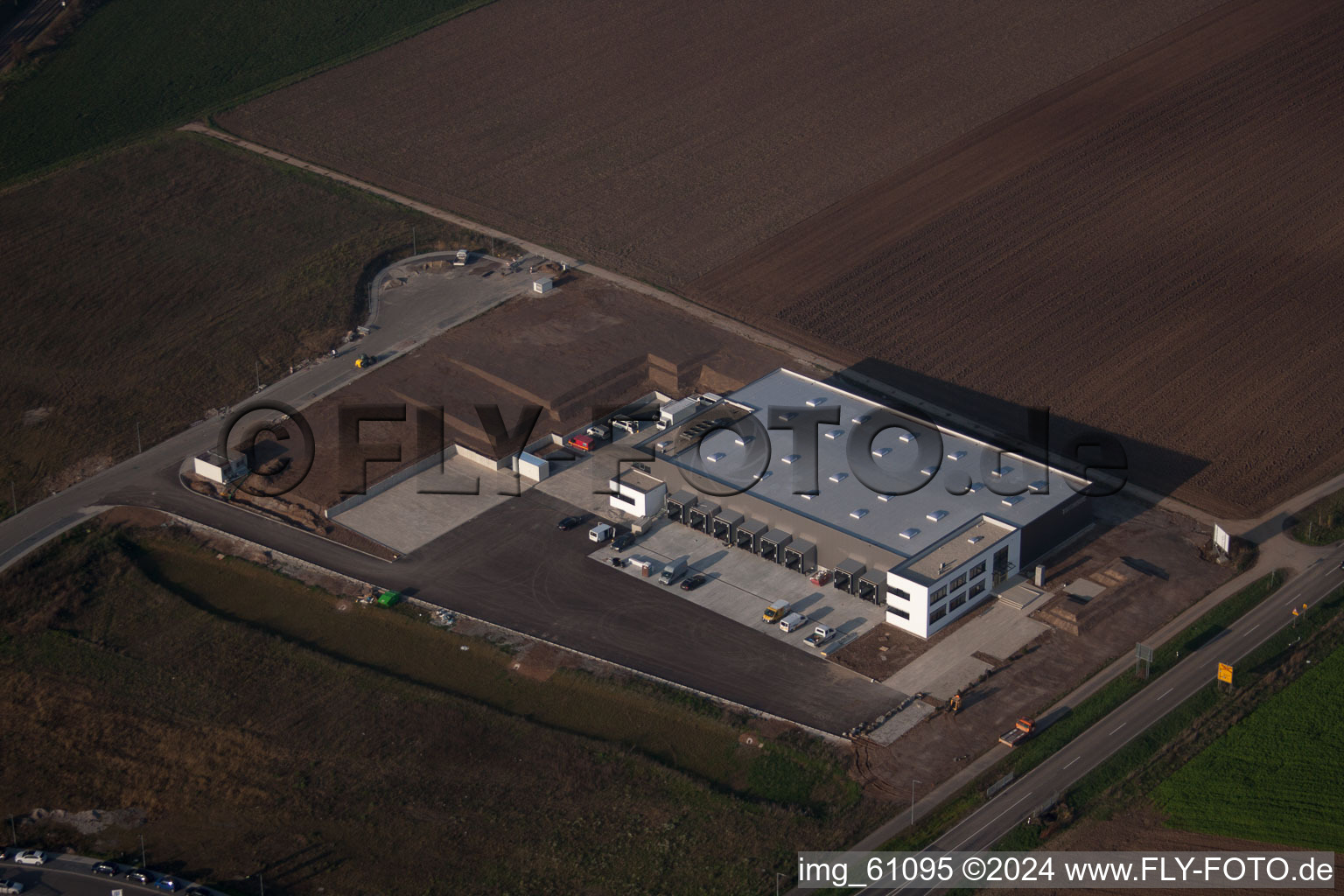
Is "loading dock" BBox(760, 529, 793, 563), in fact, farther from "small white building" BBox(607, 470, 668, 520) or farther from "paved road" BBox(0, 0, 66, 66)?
"paved road" BBox(0, 0, 66, 66)

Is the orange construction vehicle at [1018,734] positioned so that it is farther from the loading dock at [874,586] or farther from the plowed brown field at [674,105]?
the plowed brown field at [674,105]

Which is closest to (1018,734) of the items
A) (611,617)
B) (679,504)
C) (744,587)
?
(744,587)

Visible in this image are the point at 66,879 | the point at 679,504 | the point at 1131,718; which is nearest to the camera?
the point at 66,879

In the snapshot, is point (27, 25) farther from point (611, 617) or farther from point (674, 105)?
point (611, 617)

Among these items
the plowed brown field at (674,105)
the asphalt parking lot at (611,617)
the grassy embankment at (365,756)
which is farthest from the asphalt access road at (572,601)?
the plowed brown field at (674,105)

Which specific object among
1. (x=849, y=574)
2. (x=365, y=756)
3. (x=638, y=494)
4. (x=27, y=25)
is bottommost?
(x=365, y=756)

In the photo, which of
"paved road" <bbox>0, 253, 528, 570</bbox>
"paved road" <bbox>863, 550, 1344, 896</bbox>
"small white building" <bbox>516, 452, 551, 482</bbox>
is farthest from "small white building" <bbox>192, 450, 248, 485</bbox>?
"paved road" <bbox>863, 550, 1344, 896</bbox>

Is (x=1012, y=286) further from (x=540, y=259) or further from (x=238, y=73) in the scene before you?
(x=238, y=73)

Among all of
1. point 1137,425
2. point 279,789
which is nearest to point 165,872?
point 279,789
